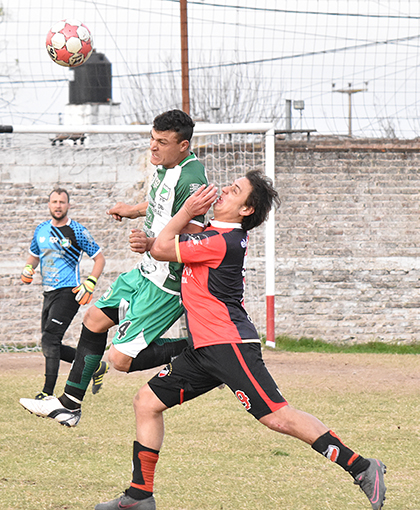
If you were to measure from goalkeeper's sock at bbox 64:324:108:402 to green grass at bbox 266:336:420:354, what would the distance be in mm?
6852

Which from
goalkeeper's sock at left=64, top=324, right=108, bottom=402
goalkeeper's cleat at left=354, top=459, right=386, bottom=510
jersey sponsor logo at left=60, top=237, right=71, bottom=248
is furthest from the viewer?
jersey sponsor logo at left=60, top=237, right=71, bottom=248

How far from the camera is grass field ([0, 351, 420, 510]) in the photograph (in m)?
4.45

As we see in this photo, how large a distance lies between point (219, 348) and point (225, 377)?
0.51 feet

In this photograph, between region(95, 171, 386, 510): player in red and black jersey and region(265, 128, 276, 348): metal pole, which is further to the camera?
region(265, 128, 276, 348): metal pole

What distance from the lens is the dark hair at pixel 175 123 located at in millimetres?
4332

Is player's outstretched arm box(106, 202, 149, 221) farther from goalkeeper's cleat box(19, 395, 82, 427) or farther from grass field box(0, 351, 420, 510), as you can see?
grass field box(0, 351, 420, 510)

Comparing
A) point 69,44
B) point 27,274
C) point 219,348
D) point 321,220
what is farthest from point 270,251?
point 219,348

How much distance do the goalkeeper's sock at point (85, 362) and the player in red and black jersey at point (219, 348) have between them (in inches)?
33.3

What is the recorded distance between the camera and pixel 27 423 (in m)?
6.54

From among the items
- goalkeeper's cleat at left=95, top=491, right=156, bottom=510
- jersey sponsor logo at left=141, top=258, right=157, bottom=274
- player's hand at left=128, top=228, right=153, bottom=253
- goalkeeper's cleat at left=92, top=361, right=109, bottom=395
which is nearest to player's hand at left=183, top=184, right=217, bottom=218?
player's hand at left=128, top=228, right=153, bottom=253

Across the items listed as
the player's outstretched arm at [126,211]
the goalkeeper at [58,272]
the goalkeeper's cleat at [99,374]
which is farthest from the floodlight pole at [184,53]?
the player's outstretched arm at [126,211]

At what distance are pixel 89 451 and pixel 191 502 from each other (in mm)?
1472

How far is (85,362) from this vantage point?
190 inches

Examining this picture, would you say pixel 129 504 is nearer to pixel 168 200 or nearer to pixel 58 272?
pixel 168 200
